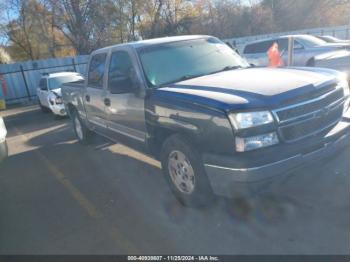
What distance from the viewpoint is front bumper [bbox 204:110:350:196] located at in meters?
2.88

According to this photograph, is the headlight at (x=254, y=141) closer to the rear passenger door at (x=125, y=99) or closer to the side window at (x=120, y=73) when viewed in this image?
the rear passenger door at (x=125, y=99)

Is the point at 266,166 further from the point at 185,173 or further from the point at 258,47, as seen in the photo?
the point at 258,47

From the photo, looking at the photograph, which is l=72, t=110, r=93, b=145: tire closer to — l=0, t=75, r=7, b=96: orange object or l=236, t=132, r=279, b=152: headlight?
l=236, t=132, r=279, b=152: headlight

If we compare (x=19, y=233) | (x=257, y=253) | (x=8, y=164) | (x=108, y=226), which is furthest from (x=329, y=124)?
(x=8, y=164)

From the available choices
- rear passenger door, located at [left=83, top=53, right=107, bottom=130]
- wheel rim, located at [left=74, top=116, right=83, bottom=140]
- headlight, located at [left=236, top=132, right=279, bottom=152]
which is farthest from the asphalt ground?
wheel rim, located at [left=74, top=116, right=83, bottom=140]

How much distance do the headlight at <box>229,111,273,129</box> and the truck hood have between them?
2.5 inches

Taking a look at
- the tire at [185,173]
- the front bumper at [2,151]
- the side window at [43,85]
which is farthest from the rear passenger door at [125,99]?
the side window at [43,85]

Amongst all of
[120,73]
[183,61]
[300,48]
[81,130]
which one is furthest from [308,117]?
[300,48]

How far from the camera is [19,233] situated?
12.5 ft

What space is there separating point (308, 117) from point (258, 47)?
1004 centimetres

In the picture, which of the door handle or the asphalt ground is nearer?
the asphalt ground

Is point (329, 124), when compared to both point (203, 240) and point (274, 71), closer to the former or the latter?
point (274, 71)

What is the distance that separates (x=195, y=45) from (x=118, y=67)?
115 centimetres

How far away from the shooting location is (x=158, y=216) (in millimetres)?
3760
